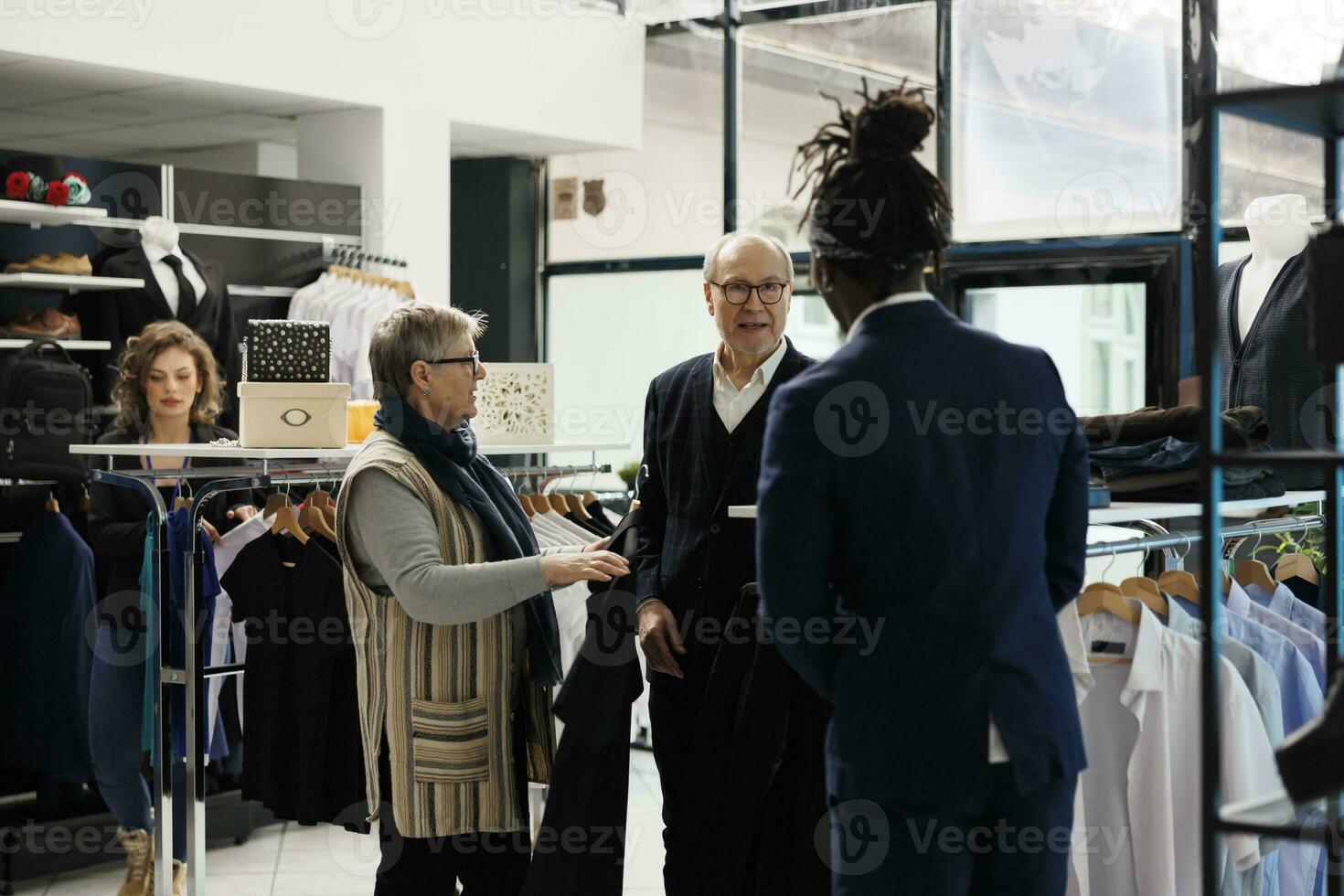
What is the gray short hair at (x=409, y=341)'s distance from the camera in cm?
286

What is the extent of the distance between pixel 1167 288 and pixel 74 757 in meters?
4.59

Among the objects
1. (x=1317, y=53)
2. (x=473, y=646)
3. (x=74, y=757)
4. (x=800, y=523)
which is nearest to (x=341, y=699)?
(x=473, y=646)

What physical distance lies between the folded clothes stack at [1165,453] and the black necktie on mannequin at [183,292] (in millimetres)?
3919

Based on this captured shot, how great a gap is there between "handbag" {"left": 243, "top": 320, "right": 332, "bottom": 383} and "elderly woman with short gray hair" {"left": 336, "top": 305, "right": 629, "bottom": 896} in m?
0.56

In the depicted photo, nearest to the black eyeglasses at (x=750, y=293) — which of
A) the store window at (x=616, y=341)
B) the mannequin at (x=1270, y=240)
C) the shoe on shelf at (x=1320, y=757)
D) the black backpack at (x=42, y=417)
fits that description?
the shoe on shelf at (x=1320, y=757)

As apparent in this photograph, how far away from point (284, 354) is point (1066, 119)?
4.33 meters

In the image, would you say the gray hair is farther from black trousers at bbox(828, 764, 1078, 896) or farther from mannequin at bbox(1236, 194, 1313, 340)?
mannequin at bbox(1236, 194, 1313, 340)

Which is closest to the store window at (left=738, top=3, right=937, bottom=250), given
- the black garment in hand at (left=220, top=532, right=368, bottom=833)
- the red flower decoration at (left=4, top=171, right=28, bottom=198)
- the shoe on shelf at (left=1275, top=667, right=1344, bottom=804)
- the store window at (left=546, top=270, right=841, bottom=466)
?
the store window at (left=546, top=270, right=841, bottom=466)

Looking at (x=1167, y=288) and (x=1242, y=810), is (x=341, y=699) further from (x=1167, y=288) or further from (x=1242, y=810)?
(x=1167, y=288)

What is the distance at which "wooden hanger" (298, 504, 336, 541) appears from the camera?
3.67 m

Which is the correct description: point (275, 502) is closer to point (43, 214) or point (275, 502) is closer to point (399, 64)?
point (43, 214)

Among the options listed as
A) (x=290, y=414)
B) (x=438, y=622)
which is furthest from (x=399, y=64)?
(x=438, y=622)

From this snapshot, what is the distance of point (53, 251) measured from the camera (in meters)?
5.52

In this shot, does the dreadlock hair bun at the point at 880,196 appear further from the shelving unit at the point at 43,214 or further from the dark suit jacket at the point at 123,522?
the shelving unit at the point at 43,214
